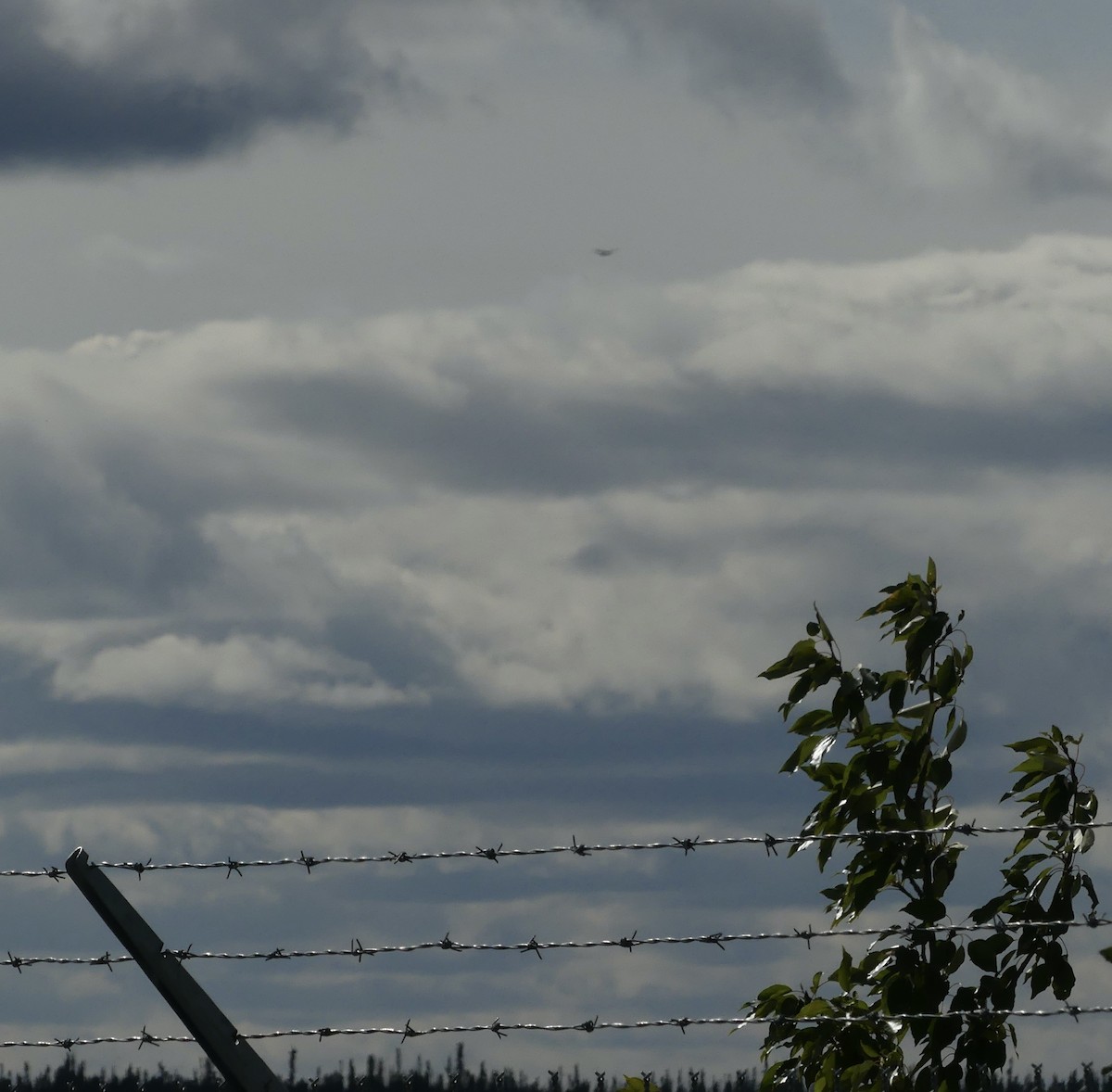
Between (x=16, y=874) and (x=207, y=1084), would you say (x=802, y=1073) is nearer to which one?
(x=207, y=1084)

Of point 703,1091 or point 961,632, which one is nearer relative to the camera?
point 703,1091

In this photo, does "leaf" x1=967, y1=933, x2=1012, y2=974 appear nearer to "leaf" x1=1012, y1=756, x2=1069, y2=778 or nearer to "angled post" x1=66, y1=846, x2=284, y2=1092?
"leaf" x1=1012, y1=756, x2=1069, y2=778

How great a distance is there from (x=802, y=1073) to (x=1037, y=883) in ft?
4.67

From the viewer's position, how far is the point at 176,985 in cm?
808

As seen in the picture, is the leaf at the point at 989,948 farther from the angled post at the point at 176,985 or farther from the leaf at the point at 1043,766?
the angled post at the point at 176,985

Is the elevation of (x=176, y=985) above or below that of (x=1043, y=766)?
below

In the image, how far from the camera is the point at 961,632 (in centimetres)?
873

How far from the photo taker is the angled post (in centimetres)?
799

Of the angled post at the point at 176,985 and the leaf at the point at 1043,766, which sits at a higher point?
the leaf at the point at 1043,766

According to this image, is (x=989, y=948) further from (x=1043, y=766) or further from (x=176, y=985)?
(x=176, y=985)

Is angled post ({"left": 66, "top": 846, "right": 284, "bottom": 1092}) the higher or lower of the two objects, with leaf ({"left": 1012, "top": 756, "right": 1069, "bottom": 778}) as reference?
lower

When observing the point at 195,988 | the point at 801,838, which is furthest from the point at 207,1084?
the point at 801,838

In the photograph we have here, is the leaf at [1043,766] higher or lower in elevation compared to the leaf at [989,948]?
higher

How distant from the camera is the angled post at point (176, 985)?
7992 millimetres
